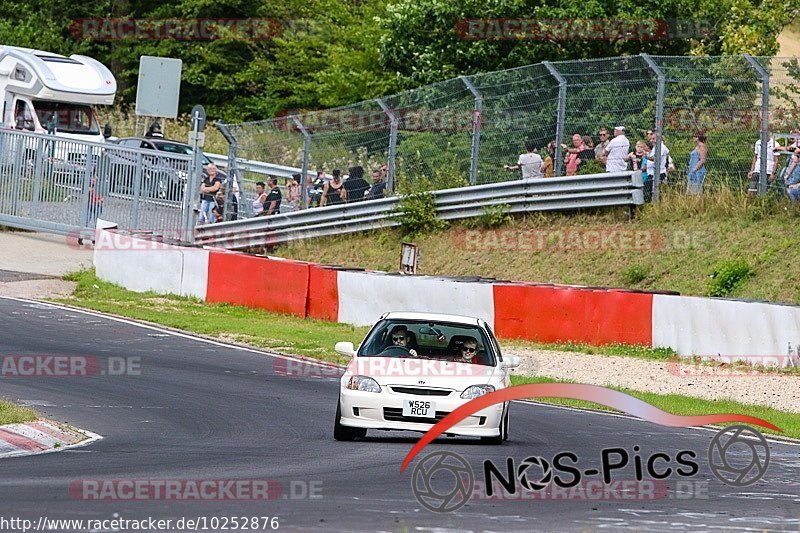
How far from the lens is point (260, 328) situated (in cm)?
2358

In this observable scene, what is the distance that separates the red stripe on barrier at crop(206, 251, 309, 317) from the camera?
999 inches

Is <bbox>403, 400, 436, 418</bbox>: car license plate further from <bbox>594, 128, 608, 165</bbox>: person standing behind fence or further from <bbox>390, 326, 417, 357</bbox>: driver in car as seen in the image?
<bbox>594, 128, 608, 165</bbox>: person standing behind fence

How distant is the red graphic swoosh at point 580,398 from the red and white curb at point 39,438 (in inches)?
115

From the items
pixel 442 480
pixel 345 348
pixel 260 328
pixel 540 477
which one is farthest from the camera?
pixel 260 328

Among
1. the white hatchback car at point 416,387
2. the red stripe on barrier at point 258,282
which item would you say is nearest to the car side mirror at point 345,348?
the white hatchback car at point 416,387

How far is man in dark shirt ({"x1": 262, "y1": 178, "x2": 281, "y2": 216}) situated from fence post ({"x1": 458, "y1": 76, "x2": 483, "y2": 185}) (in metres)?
4.68

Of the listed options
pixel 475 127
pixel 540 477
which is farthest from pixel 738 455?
pixel 475 127

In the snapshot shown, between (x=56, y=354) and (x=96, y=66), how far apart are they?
21360 millimetres

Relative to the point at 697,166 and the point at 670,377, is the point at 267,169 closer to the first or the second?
the point at 697,166

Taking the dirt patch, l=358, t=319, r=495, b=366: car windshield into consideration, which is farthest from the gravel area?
the dirt patch

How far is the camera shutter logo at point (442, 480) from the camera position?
979 cm

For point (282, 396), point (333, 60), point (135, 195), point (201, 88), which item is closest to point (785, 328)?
point (282, 396)

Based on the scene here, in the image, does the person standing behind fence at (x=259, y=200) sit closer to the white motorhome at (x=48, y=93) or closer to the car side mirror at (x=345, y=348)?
the white motorhome at (x=48, y=93)

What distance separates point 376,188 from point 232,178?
374 centimetres
